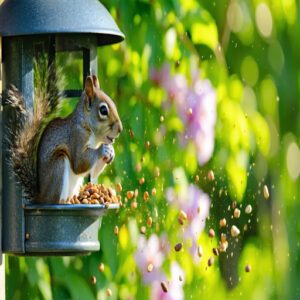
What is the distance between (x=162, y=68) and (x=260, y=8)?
2.27 feet

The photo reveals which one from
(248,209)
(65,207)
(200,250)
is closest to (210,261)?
(200,250)

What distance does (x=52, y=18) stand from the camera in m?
4.53

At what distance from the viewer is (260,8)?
21.8 feet

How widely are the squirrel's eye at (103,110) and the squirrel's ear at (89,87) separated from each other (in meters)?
0.04

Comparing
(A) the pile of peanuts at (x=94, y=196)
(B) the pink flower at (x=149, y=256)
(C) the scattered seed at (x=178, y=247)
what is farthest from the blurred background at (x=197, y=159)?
(A) the pile of peanuts at (x=94, y=196)

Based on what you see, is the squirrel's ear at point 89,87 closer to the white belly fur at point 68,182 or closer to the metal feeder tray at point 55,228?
the white belly fur at point 68,182

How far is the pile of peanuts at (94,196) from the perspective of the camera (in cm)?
466

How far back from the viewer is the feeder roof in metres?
4.51

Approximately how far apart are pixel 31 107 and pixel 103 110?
200mm

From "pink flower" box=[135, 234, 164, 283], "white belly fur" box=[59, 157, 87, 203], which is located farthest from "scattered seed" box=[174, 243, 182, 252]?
"white belly fur" box=[59, 157, 87, 203]

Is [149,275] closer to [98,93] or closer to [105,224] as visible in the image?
[105,224]

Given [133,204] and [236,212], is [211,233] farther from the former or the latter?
[133,204]

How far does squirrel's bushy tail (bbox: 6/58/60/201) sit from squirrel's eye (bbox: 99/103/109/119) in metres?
0.14

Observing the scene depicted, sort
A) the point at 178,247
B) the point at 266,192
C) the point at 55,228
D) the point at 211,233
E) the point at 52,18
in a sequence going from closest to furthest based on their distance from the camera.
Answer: the point at 52,18 → the point at 55,228 → the point at 178,247 → the point at 211,233 → the point at 266,192
